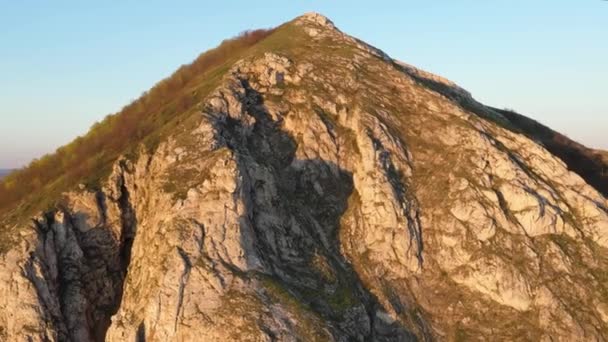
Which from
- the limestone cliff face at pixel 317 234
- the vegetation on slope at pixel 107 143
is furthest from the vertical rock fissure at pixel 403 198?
the vegetation on slope at pixel 107 143

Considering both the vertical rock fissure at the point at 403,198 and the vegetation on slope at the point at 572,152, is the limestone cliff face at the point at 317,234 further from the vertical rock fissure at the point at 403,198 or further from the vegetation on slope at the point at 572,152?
the vegetation on slope at the point at 572,152

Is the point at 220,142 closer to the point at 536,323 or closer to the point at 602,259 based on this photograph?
the point at 536,323

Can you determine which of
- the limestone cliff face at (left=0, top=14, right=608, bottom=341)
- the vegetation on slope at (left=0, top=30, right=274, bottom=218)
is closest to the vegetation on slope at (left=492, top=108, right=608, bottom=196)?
the limestone cliff face at (left=0, top=14, right=608, bottom=341)

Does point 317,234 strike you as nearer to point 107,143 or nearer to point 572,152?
point 107,143

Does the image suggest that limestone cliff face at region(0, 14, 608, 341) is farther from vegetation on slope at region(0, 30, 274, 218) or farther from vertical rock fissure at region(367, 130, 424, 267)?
A: vegetation on slope at region(0, 30, 274, 218)

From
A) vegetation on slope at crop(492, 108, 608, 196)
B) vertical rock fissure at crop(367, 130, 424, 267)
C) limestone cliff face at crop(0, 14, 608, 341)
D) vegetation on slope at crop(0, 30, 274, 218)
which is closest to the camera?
limestone cliff face at crop(0, 14, 608, 341)

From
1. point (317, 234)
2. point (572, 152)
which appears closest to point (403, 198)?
Result: point (317, 234)
